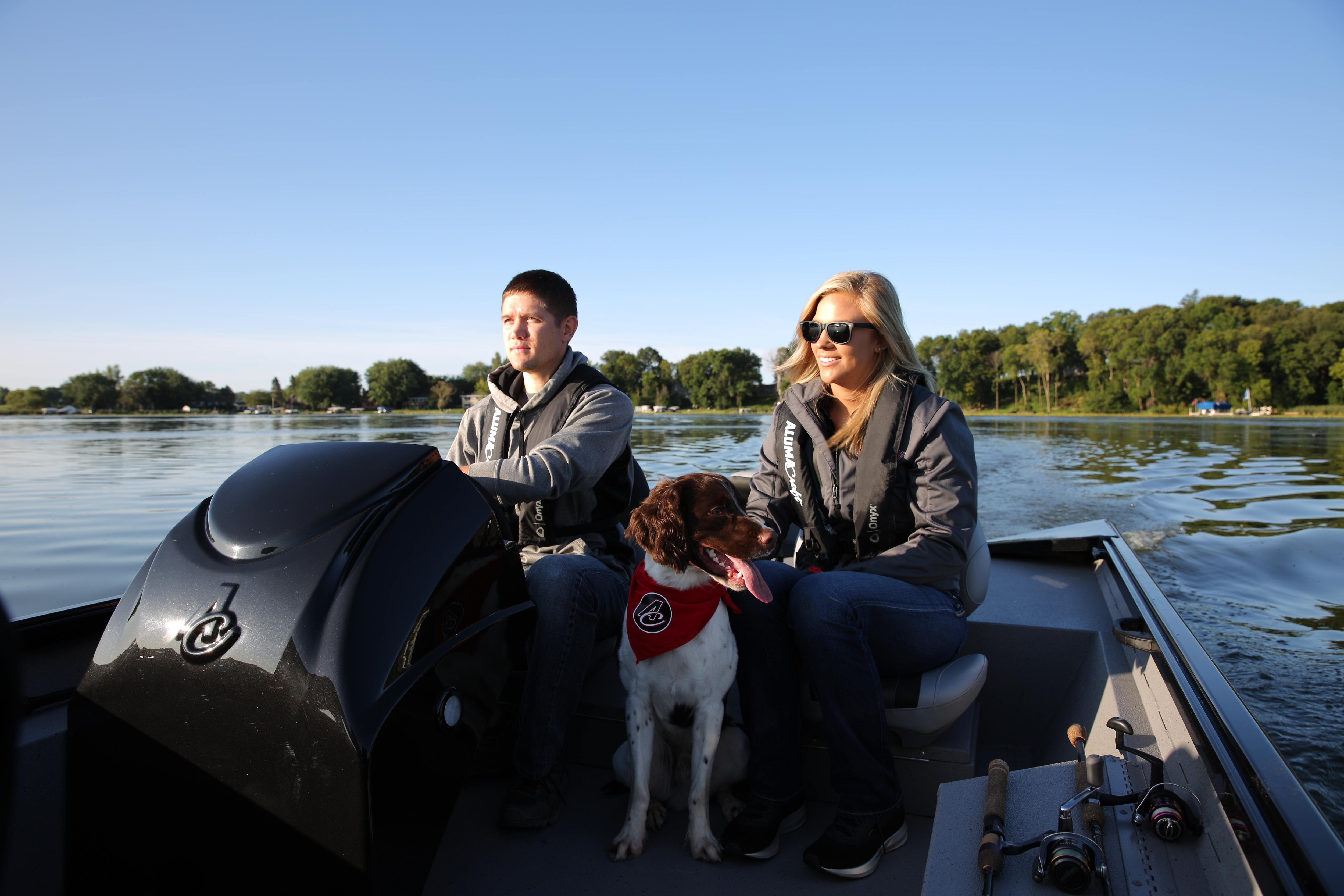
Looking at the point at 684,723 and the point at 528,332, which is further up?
the point at 528,332

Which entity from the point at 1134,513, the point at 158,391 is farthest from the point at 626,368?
the point at 1134,513

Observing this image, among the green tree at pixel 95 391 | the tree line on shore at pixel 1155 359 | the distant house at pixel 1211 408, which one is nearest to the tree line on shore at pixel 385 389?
the green tree at pixel 95 391

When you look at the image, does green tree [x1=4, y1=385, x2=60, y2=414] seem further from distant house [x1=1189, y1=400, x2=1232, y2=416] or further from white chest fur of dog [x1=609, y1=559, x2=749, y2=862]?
distant house [x1=1189, y1=400, x2=1232, y2=416]

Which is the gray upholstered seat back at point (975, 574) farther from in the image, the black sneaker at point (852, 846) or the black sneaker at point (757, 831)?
the black sneaker at point (757, 831)

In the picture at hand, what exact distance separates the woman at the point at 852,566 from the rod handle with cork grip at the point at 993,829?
42 cm

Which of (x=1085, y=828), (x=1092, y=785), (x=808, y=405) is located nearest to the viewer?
(x=1085, y=828)

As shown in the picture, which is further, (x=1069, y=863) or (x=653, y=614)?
(x=653, y=614)

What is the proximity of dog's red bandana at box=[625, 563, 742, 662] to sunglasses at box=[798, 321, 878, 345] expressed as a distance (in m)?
0.95

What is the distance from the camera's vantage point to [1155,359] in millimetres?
59062

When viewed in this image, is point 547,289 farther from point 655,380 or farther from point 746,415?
point 655,380

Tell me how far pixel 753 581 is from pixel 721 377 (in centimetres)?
7242

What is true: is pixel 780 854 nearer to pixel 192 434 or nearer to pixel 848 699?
pixel 848 699

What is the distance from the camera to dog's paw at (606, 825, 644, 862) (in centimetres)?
211

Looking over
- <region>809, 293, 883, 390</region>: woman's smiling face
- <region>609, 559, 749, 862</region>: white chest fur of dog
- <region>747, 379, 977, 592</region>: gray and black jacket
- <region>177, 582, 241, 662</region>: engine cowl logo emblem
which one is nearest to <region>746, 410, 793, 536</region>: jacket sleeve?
<region>747, 379, 977, 592</region>: gray and black jacket
